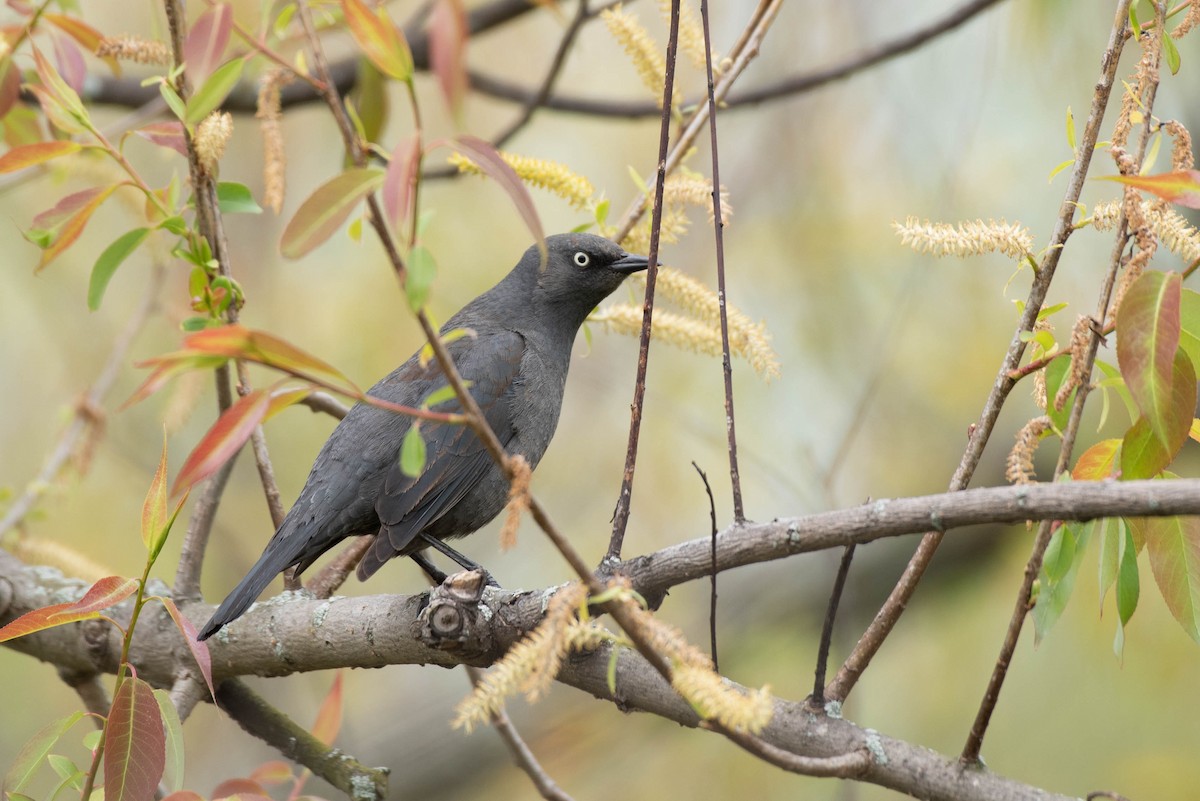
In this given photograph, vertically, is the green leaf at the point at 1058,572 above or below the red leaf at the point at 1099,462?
below

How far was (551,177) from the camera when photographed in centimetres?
373

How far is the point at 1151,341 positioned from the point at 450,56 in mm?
1427

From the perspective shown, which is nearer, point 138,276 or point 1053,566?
point 1053,566

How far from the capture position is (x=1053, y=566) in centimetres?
257

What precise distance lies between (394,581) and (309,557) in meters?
3.96

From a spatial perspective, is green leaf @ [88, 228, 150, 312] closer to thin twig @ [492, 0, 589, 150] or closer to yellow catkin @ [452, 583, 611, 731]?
yellow catkin @ [452, 583, 611, 731]

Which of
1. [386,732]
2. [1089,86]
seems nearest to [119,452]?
[386,732]

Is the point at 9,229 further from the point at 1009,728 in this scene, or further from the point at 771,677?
the point at 1009,728

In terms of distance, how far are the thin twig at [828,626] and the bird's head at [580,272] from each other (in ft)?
9.28

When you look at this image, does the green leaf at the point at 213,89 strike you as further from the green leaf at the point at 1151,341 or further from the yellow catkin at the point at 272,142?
the green leaf at the point at 1151,341

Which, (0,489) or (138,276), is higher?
(138,276)

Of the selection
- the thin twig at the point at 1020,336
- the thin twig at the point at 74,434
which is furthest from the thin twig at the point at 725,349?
the thin twig at the point at 74,434

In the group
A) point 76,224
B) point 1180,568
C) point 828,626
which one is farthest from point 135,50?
point 1180,568

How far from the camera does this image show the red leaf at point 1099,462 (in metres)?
2.63
